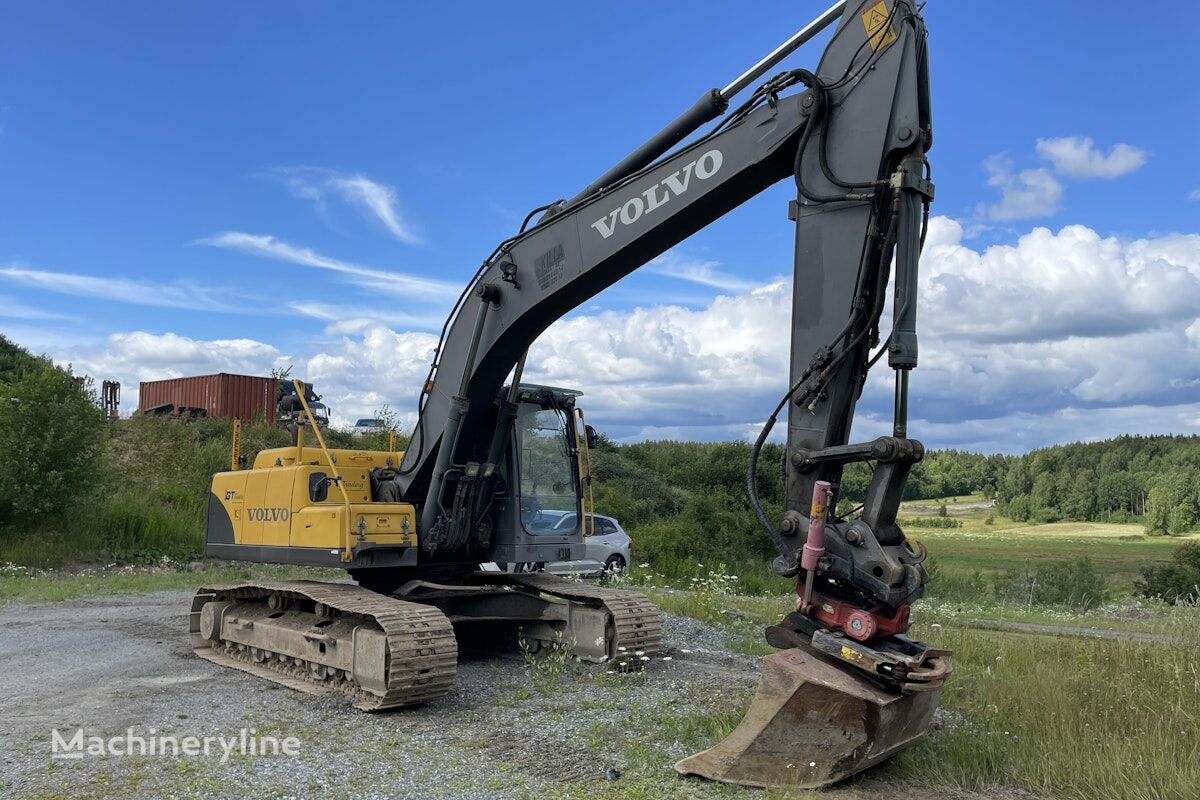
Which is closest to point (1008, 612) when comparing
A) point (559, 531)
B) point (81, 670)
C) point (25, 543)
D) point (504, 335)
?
point (559, 531)

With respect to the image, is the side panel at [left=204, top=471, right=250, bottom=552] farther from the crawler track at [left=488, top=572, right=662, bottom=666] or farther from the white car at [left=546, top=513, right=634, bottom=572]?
the white car at [left=546, top=513, right=634, bottom=572]

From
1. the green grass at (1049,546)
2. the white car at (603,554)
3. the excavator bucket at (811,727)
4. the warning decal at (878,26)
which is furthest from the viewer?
the green grass at (1049,546)

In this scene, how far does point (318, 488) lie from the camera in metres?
8.59

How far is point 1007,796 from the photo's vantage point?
16.7 ft

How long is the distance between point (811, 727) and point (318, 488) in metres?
5.18

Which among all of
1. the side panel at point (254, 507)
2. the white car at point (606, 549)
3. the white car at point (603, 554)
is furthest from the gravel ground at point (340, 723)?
the white car at point (606, 549)

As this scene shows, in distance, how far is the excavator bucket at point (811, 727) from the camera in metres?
4.95

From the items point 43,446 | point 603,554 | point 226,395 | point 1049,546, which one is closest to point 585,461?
point 603,554

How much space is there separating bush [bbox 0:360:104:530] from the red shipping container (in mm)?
11748

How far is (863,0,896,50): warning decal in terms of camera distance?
5.77m

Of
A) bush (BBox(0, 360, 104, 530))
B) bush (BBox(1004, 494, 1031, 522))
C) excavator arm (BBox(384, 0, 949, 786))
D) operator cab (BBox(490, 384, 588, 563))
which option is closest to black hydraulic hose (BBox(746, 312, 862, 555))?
excavator arm (BBox(384, 0, 949, 786))

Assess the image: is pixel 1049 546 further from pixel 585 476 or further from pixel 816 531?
pixel 816 531

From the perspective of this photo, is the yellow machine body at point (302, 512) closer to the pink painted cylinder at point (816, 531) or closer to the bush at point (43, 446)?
the pink painted cylinder at point (816, 531)

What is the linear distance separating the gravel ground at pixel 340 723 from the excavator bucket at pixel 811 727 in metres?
0.16
